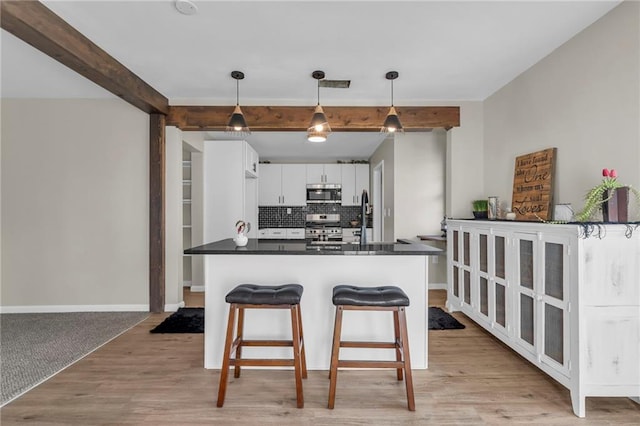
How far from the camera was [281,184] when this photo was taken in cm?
709

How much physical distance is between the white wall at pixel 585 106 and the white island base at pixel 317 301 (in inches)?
53.2

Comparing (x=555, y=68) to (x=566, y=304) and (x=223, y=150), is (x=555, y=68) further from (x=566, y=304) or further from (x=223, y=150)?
(x=223, y=150)

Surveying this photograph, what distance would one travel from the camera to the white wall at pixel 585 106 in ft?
Answer: 6.84

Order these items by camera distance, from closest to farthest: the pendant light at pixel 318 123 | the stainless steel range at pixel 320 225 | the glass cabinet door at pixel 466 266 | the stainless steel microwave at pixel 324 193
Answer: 1. the pendant light at pixel 318 123
2. the glass cabinet door at pixel 466 266
3. the stainless steel microwave at pixel 324 193
4. the stainless steel range at pixel 320 225

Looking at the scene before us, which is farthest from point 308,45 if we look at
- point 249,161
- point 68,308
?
point 68,308

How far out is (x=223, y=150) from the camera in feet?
16.6

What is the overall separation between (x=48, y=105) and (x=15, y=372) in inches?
116

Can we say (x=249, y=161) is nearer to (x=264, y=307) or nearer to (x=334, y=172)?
(x=334, y=172)

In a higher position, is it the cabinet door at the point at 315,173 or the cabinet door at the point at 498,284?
the cabinet door at the point at 315,173

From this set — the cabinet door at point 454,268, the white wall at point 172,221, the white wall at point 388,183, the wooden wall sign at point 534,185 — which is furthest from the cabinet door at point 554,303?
the white wall at point 172,221

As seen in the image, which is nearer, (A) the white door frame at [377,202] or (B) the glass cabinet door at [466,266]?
(B) the glass cabinet door at [466,266]

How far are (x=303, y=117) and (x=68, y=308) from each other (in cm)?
349

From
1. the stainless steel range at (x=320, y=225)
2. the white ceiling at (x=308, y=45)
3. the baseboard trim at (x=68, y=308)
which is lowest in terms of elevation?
the baseboard trim at (x=68, y=308)

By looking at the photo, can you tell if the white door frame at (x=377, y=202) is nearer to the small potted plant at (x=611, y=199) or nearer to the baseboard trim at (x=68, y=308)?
the baseboard trim at (x=68, y=308)
